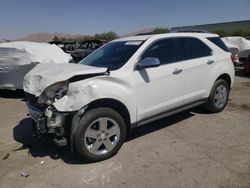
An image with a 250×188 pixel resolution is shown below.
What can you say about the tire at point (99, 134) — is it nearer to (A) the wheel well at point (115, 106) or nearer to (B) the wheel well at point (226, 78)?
(A) the wheel well at point (115, 106)

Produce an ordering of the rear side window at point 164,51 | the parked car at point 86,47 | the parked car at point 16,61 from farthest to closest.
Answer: the parked car at point 86,47 < the parked car at point 16,61 < the rear side window at point 164,51

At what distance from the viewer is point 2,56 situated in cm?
811

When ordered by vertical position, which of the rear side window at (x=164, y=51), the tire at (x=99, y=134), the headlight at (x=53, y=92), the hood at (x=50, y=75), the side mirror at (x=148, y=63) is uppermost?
the rear side window at (x=164, y=51)

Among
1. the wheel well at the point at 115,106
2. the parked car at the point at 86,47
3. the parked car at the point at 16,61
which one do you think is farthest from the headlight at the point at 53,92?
the parked car at the point at 86,47

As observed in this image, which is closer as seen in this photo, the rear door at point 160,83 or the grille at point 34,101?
the grille at point 34,101

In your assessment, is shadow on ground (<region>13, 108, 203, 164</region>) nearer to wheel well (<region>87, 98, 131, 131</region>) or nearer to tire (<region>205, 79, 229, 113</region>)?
tire (<region>205, 79, 229, 113</region>)

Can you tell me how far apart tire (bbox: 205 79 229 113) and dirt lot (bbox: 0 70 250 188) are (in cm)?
25

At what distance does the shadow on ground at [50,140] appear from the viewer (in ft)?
13.9

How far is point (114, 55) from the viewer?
473 cm

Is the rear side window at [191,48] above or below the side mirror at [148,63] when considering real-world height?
above

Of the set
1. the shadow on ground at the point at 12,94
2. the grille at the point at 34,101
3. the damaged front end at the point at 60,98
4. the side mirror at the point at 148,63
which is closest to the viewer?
the damaged front end at the point at 60,98

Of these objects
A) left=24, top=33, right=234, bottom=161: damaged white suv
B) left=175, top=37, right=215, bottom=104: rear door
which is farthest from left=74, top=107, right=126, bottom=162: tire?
left=175, top=37, right=215, bottom=104: rear door

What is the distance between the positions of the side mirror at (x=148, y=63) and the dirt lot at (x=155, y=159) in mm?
1276

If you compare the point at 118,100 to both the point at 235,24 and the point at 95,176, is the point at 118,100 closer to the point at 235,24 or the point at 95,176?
the point at 95,176
